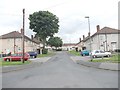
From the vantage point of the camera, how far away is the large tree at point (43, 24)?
84.4 m

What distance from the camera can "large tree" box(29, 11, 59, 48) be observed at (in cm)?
8438

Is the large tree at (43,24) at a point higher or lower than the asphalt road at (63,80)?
higher

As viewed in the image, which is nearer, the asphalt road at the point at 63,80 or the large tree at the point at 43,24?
the asphalt road at the point at 63,80

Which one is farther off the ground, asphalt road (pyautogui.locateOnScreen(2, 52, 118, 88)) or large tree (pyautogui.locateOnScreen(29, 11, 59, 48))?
large tree (pyautogui.locateOnScreen(29, 11, 59, 48))

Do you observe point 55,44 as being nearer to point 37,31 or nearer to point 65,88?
point 37,31

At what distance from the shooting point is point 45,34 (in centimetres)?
8444

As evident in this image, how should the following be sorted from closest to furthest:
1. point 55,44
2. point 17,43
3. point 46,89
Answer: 1. point 46,89
2. point 17,43
3. point 55,44

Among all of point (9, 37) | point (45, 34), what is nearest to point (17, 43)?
point (9, 37)

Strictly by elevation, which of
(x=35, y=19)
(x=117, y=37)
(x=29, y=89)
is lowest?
(x=29, y=89)

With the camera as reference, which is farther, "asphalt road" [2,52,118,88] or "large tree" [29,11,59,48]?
"large tree" [29,11,59,48]

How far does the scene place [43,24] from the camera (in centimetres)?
8469

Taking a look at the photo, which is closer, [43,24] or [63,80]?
[63,80]

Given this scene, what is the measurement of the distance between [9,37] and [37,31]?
9.61 m

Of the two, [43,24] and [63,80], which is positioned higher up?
[43,24]
